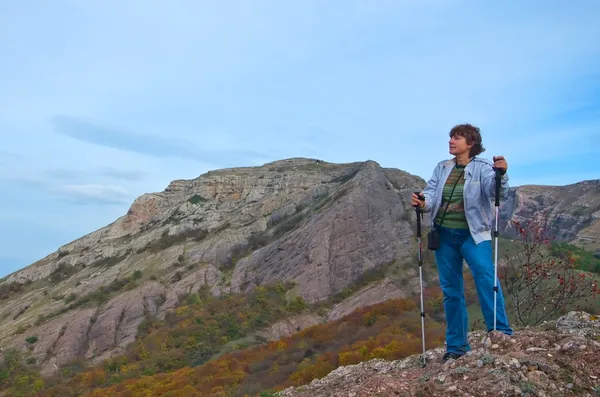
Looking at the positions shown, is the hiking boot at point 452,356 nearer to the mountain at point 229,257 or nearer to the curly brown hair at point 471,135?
the curly brown hair at point 471,135

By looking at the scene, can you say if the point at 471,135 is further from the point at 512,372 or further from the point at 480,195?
the point at 512,372

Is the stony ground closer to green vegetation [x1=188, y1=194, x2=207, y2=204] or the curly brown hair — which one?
the curly brown hair

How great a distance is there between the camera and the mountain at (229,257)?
3284cm

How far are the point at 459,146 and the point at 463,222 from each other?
104cm

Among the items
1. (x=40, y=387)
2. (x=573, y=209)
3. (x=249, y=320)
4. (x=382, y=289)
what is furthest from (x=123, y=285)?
(x=573, y=209)

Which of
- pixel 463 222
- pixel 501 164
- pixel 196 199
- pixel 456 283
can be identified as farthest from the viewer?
pixel 196 199

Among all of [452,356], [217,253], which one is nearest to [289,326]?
[217,253]

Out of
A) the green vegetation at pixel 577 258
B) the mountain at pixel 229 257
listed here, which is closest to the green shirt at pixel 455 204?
the green vegetation at pixel 577 258

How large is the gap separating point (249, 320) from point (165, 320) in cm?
762

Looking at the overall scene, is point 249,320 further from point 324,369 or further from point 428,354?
point 428,354

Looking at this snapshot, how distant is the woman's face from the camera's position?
667 centimetres

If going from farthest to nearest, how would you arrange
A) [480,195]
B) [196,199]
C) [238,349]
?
[196,199] < [238,349] < [480,195]

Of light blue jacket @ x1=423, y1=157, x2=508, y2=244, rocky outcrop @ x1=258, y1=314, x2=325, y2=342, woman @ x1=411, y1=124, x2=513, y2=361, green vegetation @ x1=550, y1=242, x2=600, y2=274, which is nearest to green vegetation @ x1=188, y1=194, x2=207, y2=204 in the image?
rocky outcrop @ x1=258, y1=314, x2=325, y2=342

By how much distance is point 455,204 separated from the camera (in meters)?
6.55
